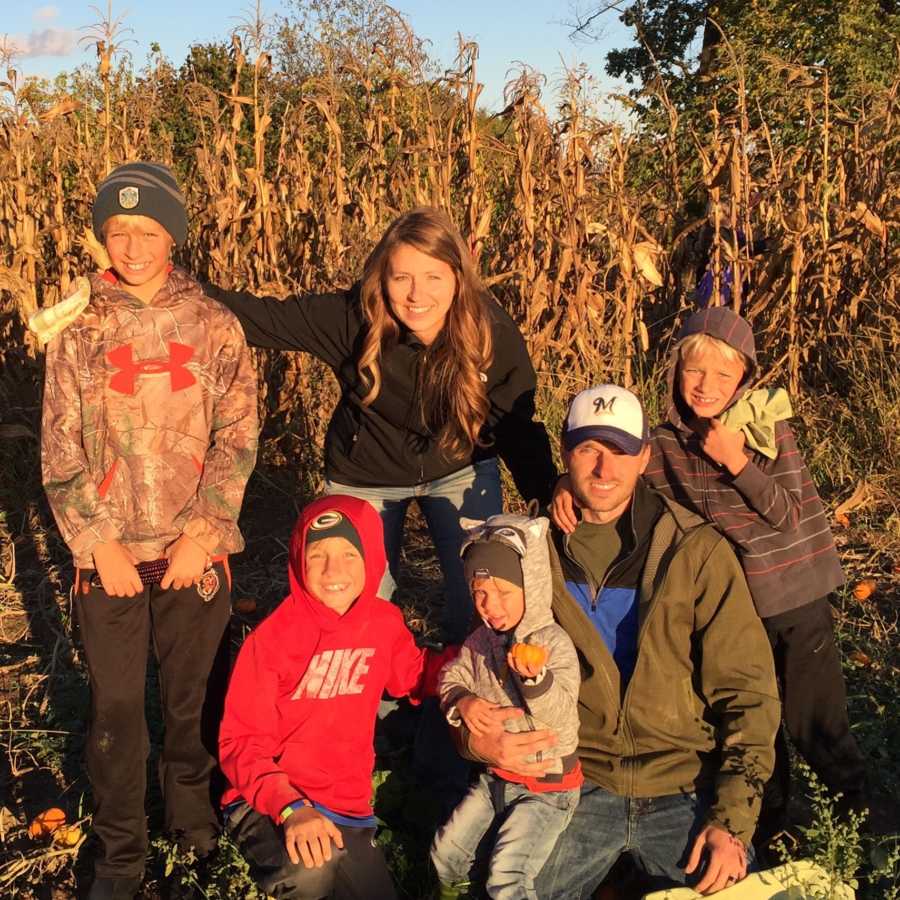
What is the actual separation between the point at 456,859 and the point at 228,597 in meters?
1.06

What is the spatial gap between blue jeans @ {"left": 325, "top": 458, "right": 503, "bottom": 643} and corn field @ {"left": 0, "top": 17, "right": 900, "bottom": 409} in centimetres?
214

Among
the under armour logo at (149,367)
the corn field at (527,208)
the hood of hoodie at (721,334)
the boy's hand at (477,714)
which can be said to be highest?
the corn field at (527,208)

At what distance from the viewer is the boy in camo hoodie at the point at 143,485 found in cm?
304

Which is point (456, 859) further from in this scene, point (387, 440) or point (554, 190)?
point (554, 190)

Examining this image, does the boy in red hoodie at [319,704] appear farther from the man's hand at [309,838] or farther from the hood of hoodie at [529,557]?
the hood of hoodie at [529,557]

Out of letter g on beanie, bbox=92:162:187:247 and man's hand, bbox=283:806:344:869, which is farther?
letter g on beanie, bbox=92:162:187:247

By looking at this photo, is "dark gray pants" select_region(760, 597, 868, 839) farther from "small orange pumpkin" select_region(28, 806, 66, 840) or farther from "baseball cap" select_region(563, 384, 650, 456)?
"small orange pumpkin" select_region(28, 806, 66, 840)

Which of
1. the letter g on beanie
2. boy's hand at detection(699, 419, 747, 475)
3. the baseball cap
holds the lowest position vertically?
boy's hand at detection(699, 419, 747, 475)

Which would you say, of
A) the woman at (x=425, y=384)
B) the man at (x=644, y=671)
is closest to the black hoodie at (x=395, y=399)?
the woman at (x=425, y=384)

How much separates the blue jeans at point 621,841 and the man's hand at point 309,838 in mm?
577

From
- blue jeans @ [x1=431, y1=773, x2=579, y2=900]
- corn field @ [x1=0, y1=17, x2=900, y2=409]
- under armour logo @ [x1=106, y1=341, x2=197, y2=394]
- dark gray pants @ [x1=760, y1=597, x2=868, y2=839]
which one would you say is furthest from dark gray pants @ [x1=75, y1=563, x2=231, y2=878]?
corn field @ [x1=0, y1=17, x2=900, y2=409]

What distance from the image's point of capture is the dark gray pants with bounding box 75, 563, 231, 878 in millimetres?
3111

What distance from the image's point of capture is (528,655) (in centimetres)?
273

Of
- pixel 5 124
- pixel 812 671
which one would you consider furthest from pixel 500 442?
pixel 5 124
